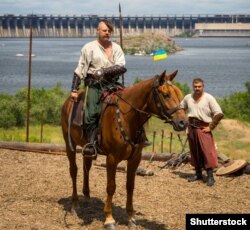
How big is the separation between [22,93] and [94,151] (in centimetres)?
2114

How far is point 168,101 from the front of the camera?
18.5 feet

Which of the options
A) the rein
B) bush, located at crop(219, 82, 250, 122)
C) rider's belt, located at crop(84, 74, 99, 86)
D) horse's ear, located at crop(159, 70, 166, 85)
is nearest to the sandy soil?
the rein

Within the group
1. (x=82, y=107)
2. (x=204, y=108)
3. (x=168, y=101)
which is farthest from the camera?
(x=204, y=108)

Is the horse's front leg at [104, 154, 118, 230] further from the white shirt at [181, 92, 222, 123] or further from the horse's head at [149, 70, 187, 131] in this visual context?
the white shirt at [181, 92, 222, 123]

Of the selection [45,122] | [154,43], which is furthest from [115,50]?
[154,43]

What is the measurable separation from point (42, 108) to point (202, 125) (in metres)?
16.7

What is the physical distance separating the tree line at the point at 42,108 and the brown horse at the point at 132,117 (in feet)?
50.8

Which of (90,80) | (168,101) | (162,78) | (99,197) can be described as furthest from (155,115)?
(99,197)

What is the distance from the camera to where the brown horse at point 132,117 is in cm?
566

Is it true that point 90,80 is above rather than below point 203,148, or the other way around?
above

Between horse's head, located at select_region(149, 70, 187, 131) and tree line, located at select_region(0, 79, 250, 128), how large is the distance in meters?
16.2

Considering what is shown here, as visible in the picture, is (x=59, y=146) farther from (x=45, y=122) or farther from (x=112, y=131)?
(x=45, y=122)

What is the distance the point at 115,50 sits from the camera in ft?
21.7

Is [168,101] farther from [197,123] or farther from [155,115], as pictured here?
[197,123]
